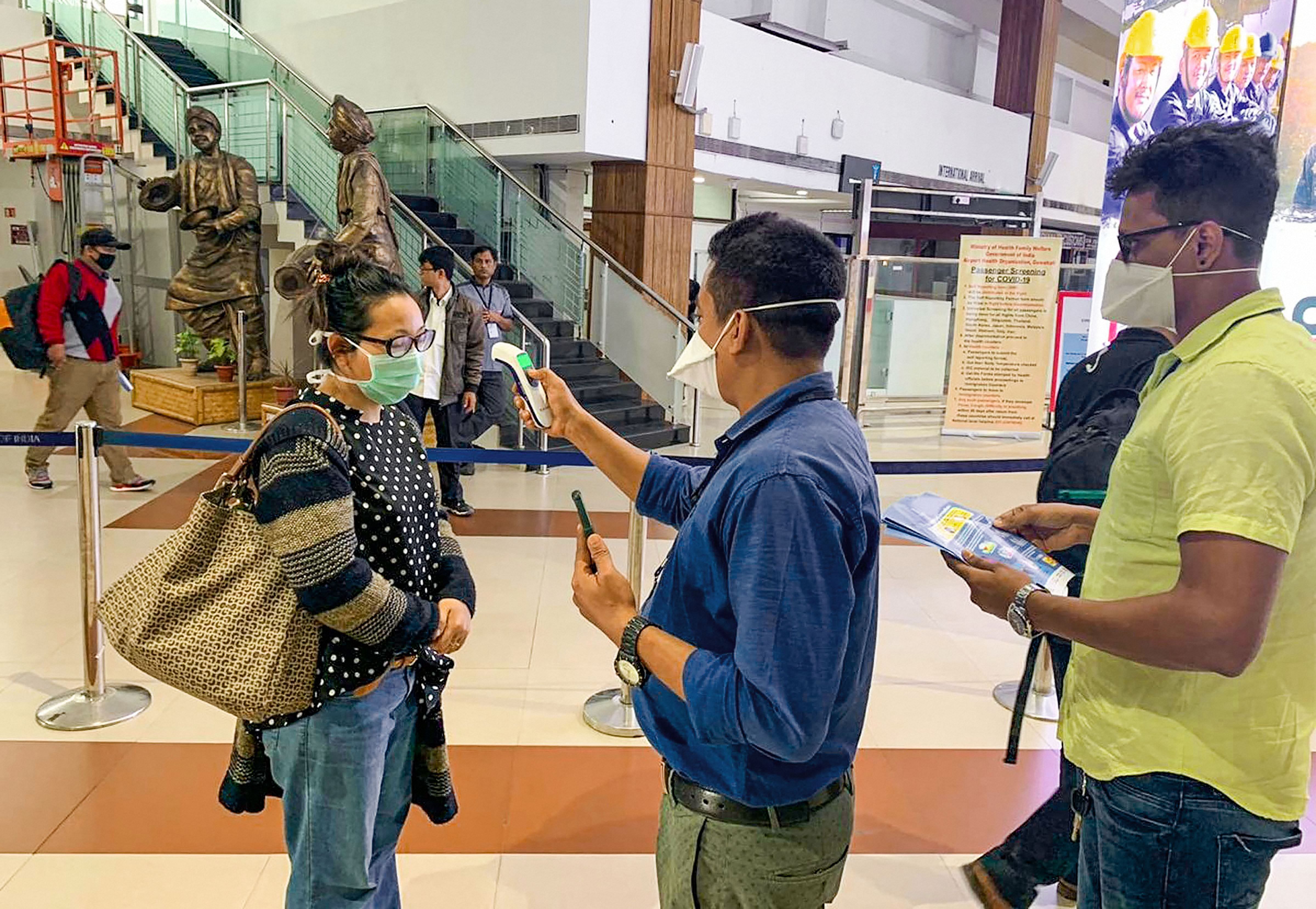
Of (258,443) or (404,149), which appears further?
(404,149)

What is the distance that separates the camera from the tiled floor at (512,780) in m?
2.55

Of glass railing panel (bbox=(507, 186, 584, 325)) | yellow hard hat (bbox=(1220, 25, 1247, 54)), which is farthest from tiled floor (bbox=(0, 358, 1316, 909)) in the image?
glass railing panel (bbox=(507, 186, 584, 325))

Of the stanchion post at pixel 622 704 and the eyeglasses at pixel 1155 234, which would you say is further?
the stanchion post at pixel 622 704

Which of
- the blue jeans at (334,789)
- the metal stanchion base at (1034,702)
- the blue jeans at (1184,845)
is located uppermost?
the blue jeans at (1184,845)

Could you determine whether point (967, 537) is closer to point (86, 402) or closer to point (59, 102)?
point (86, 402)

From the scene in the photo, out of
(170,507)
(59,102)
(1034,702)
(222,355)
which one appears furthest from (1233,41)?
(59,102)

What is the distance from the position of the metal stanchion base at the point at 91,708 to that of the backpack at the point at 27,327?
10.4 feet

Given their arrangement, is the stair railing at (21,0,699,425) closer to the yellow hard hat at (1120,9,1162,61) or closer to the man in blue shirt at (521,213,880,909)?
the yellow hard hat at (1120,9,1162,61)

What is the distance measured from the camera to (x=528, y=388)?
2.08 meters

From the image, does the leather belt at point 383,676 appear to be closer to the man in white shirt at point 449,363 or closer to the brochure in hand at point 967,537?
the brochure in hand at point 967,537

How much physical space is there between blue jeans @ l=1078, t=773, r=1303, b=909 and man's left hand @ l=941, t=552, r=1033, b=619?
0.30m

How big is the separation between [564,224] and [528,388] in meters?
7.60

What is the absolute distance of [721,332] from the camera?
1.42 m

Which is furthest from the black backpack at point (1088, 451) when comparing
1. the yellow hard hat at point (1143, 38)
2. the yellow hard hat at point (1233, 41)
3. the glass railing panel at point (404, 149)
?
the glass railing panel at point (404, 149)
